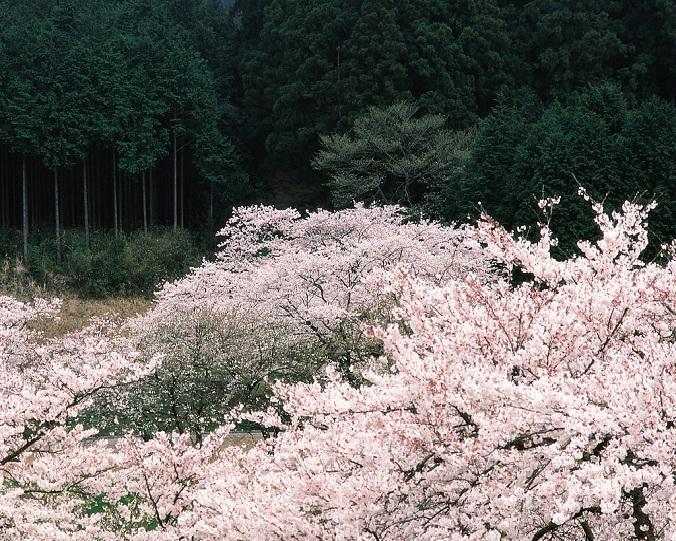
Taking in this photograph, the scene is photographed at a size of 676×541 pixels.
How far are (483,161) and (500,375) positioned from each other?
1729cm

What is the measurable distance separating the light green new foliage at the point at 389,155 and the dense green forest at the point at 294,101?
66 millimetres

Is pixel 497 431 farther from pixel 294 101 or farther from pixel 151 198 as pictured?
pixel 294 101

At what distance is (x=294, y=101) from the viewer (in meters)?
27.6

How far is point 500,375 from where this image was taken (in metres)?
3.34

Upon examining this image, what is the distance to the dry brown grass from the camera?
19328 mm

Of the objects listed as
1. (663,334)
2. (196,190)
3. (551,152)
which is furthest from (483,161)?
(663,334)

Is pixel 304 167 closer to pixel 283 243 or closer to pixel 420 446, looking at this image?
pixel 283 243

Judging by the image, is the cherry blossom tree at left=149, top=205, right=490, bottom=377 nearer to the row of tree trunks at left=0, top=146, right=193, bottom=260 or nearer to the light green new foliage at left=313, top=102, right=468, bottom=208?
the light green new foliage at left=313, top=102, right=468, bottom=208

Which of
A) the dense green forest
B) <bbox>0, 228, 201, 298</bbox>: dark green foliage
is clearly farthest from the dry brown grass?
the dense green forest

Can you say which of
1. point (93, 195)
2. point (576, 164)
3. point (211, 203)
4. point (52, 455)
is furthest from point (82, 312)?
point (52, 455)

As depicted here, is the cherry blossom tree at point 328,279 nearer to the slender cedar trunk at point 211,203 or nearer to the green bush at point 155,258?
the green bush at point 155,258

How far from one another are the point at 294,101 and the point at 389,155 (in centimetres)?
536

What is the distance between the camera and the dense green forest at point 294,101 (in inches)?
906

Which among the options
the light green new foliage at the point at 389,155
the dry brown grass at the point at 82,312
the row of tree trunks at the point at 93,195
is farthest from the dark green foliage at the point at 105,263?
the light green new foliage at the point at 389,155
